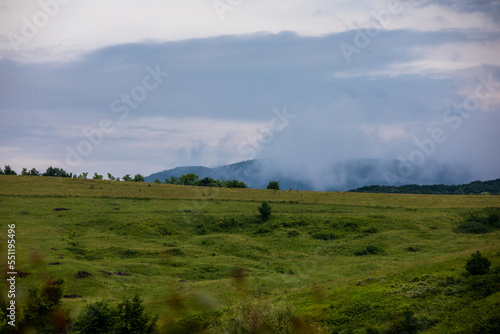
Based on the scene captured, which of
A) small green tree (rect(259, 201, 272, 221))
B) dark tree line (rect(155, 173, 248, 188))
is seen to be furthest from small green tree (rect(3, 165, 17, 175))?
small green tree (rect(259, 201, 272, 221))

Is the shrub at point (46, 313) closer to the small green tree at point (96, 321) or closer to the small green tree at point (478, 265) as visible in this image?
the small green tree at point (96, 321)

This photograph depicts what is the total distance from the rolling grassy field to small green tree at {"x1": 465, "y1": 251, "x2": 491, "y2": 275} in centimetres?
100

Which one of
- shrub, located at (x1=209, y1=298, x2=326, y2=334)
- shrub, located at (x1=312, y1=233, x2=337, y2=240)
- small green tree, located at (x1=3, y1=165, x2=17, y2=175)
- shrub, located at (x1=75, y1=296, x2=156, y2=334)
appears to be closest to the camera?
shrub, located at (x1=209, y1=298, x2=326, y2=334)

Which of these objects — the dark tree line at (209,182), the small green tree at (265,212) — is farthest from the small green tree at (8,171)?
the small green tree at (265,212)

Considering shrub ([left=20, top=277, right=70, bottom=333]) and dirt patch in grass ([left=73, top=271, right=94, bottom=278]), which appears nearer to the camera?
shrub ([left=20, top=277, right=70, bottom=333])

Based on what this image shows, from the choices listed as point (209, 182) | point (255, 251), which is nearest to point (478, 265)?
point (255, 251)

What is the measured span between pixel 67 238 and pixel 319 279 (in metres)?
42.0

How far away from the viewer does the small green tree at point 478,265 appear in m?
A: 43.7

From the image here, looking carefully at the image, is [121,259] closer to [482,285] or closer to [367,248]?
[367,248]

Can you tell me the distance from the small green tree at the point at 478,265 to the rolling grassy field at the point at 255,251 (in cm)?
100

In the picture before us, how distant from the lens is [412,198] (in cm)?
11506

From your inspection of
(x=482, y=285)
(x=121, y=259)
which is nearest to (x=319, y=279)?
(x=482, y=285)

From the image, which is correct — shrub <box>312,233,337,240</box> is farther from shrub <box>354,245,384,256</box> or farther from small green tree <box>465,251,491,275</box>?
small green tree <box>465,251,491,275</box>

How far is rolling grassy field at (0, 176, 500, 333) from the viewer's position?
43.5 m
